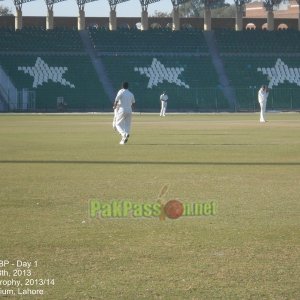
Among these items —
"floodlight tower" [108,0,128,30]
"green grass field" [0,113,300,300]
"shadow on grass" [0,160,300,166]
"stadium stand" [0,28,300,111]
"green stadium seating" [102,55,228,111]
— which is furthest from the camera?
"floodlight tower" [108,0,128,30]

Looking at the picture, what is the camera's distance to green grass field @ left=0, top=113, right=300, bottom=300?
9086mm

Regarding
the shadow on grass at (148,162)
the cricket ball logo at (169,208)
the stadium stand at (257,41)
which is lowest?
the shadow on grass at (148,162)

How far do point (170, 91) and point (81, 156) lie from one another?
56044 millimetres

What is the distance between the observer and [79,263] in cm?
995

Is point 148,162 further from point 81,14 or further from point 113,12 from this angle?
point 113,12

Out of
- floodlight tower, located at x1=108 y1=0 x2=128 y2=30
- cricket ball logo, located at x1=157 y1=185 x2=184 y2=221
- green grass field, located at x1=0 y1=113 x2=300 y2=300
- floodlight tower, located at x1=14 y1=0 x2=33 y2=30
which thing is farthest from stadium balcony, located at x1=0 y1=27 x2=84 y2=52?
cricket ball logo, located at x1=157 y1=185 x2=184 y2=221

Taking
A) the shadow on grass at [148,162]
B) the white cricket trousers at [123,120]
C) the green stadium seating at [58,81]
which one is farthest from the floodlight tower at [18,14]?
the shadow on grass at [148,162]

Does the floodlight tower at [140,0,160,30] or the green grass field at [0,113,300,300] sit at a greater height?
the floodlight tower at [140,0,160,30]

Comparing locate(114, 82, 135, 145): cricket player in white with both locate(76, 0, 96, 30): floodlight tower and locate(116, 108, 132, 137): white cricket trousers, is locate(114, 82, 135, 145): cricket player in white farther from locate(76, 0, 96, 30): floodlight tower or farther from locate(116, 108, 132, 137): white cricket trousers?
locate(76, 0, 96, 30): floodlight tower

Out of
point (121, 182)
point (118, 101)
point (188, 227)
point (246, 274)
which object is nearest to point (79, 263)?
point (246, 274)

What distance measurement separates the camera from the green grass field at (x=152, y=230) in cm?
909

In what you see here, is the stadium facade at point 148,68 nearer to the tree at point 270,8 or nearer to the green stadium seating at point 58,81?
the green stadium seating at point 58,81

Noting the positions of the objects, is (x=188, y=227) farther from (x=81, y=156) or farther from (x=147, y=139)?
(x=147, y=139)

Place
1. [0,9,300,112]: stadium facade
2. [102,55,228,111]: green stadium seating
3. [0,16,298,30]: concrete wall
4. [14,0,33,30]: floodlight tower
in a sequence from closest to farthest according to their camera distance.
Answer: [0,9,300,112]: stadium facade < [102,55,228,111]: green stadium seating < [14,0,33,30]: floodlight tower < [0,16,298,30]: concrete wall
